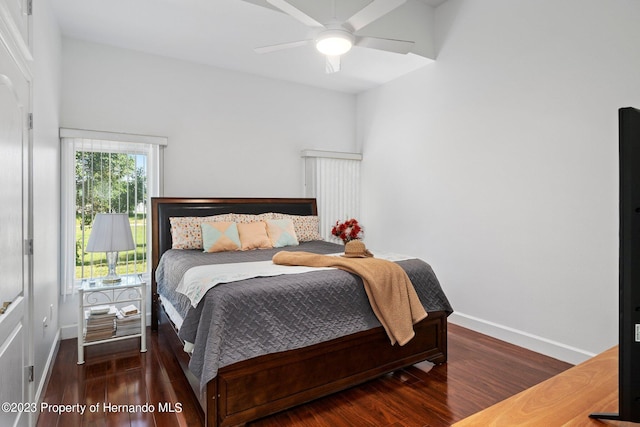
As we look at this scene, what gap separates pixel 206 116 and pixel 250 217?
134cm

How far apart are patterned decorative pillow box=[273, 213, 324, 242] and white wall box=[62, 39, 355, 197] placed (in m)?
0.59

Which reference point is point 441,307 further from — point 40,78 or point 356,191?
point 40,78

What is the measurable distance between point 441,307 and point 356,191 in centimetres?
269

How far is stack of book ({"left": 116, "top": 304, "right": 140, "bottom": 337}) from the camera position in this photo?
3178mm

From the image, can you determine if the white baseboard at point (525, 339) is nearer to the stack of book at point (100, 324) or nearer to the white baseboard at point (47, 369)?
the stack of book at point (100, 324)

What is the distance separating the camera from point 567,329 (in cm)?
300

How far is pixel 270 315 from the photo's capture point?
2.14m

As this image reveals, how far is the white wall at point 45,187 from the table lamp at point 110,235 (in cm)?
31

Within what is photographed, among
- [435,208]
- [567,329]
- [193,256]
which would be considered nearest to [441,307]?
[567,329]

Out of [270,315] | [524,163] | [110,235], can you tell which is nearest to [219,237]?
[110,235]

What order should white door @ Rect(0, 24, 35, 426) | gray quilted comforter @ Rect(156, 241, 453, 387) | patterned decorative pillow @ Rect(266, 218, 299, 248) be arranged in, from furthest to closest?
patterned decorative pillow @ Rect(266, 218, 299, 248), gray quilted comforter @ Rect(156, 241, 453, 387), white door @ Rect(0, 24, 35, 426)

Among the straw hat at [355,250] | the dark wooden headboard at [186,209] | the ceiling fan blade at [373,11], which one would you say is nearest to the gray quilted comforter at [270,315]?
the straw hat at [355,250]

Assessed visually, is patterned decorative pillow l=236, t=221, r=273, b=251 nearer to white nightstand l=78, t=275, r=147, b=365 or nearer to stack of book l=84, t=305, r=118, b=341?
white nightstand l=78, t=275, r=147, b=365

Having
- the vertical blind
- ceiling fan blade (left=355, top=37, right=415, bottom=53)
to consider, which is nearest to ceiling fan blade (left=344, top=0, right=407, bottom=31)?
ceiling fan blade (left=355, top=37, right=415, bottom=53)
